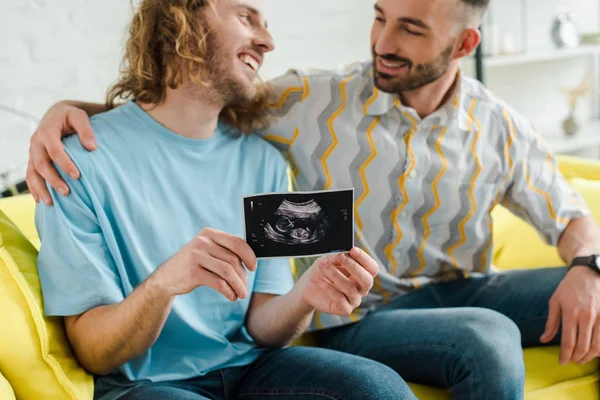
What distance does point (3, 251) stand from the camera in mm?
1350

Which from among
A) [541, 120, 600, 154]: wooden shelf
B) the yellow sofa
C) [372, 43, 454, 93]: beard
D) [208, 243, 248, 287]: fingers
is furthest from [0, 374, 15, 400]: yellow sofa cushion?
[541, 120, 600, 154]: wooden shelf

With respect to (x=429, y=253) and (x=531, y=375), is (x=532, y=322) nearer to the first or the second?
(x=531, y=375)

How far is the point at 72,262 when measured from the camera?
133 cm

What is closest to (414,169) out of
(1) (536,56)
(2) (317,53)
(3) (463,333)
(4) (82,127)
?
(3) (463,333)

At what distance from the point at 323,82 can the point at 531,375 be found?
31.4 inches

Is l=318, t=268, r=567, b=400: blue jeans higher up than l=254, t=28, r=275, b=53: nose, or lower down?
lower down

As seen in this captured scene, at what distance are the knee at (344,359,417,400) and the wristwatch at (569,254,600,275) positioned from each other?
551mm

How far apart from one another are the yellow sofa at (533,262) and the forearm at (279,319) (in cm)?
31

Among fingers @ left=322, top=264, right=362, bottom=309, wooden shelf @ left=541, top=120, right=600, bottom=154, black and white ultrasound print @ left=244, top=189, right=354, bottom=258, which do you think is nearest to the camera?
black and white ultrasound print @ left=244, top=189, right=354, bottom=258

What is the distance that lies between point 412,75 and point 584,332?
673mm

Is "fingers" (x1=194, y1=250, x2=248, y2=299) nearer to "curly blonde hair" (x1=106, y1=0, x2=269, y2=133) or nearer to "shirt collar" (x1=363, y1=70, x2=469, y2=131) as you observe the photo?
"curly blonde hair" (x1=106, y1=0, x2=269, y2=133)

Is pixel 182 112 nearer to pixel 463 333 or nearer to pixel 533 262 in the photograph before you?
pixel 463 333

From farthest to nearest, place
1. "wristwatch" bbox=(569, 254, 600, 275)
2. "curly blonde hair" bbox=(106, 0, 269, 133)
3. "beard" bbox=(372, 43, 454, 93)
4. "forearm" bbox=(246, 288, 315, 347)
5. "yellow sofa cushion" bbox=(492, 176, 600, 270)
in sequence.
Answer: "yellow sofa cushion" bbox=(492, 176, 600, 270) → "beard" bbox=(372, 43, 454, 93) → "wristwatch" bbox=(569, 254, 600, 275) → "curly blonde hair" bbox=(106, 0, 269, 133) → "forearm" bbox=(246, 288, 315, 347)

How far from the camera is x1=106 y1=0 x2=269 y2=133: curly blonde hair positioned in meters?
1.53
